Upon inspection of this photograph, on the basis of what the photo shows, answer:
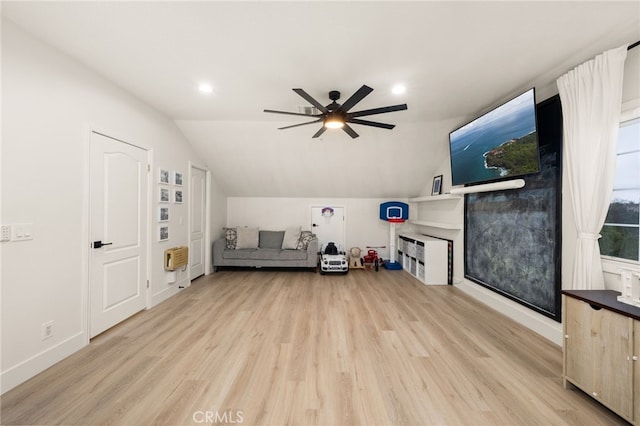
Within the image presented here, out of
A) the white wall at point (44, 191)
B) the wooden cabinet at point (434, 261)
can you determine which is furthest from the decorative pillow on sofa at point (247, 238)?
the wooden cabinet at point (434, 261)

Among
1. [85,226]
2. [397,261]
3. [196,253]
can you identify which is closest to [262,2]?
[85,226]

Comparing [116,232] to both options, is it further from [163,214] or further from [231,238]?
[231,238]

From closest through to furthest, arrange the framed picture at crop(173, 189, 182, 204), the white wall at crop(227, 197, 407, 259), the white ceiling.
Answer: the white ceiling → the framed picture at crop(173, 189, 182, 204) → the white wall at crop(227, 197, 407, 259)

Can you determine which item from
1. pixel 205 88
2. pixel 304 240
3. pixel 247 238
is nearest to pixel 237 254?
pixel 247 238

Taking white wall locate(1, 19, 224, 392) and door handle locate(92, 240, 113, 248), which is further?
door handle locate(92, 240, 113, 248)

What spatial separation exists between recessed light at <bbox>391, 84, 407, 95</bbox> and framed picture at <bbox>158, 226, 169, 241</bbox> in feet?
12.0

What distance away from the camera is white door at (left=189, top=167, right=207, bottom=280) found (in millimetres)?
4578

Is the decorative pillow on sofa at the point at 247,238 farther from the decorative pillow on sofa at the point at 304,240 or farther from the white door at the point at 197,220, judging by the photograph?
the decorative pillow on sofa at the point at 304,240

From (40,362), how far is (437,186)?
19.2 feet

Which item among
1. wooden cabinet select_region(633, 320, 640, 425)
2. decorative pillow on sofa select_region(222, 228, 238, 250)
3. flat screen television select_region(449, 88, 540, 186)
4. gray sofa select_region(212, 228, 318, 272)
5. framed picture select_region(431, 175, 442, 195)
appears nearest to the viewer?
wooden cabinet select_region(633, 320, 640, 425)

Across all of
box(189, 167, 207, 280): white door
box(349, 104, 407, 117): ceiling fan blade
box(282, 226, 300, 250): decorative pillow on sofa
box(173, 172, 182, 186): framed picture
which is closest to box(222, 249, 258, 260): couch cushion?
box(189, 167, 207, 280): white door

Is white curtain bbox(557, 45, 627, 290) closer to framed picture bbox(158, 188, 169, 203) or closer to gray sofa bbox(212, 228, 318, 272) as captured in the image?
gray sofa bbox(212, 228, 318, 272)

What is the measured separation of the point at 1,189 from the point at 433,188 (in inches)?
229

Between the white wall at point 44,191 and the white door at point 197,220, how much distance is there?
6.41ft
